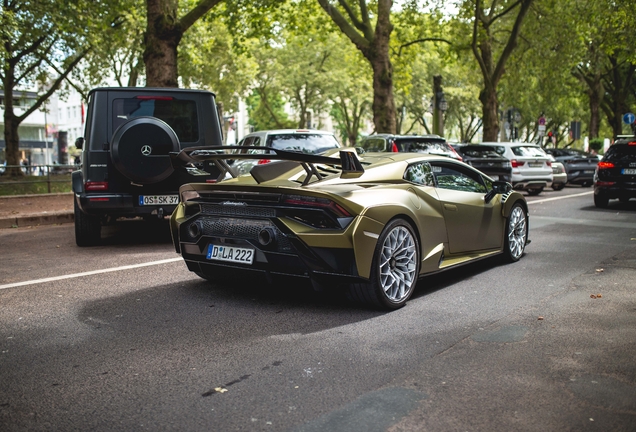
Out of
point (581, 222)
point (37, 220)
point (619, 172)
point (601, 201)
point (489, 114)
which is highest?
point (489, 114)

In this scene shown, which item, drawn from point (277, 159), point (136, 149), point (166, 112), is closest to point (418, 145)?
point (166, 112)

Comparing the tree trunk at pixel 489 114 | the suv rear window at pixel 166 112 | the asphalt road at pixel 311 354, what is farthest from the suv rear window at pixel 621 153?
the tree trunk at pixel 489 114

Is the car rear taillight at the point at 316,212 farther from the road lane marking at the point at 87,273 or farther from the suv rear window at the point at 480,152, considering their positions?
the suv rear window at the point at 480,152

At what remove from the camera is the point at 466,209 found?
22.8ft

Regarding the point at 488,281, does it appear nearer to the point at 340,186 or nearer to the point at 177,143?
the point at 340,186

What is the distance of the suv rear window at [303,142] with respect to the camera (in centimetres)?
1373

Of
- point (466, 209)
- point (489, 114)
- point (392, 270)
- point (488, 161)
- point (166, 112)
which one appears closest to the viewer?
point (392, 270)

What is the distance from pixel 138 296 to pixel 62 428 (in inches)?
117

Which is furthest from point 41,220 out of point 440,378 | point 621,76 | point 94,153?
point 621,76

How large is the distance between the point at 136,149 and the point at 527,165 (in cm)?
1430

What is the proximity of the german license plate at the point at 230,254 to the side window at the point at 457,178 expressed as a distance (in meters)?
2.13

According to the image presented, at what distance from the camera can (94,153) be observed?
9086mm

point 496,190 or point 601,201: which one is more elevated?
point 496,190

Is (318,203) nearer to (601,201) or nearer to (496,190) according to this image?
(496,190)
